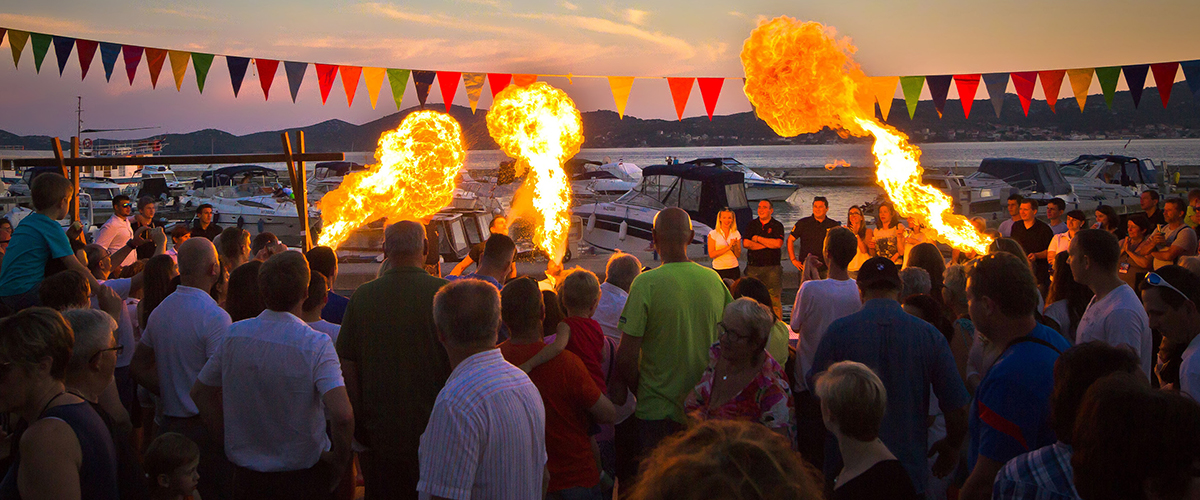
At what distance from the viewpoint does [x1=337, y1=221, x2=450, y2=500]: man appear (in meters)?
3.75

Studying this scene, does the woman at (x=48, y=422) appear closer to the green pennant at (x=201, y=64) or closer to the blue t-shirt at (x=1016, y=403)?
the blue t-shirt at (x=1016, y=403)

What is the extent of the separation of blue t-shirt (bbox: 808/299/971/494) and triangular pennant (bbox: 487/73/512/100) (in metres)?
9.38

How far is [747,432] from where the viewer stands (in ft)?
5.05

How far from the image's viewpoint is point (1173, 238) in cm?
834

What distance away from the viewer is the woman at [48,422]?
2438 mm

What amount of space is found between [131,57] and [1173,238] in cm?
1322

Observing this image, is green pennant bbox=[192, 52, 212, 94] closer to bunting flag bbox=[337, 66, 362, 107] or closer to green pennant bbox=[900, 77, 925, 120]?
bunting flag bbox=[337, 66, 362, 107]

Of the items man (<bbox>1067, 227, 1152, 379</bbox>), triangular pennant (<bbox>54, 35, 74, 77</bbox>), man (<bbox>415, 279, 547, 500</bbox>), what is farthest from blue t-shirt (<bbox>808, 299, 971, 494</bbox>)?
triangular pennant (<bbox>54, 35, 74, 77</bbox>)

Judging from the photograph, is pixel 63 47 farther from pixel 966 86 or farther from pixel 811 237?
pixel 966 86

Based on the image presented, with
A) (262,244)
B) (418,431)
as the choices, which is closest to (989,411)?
(418,431)

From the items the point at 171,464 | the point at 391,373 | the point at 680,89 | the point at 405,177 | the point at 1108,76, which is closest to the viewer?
the point at 171,464

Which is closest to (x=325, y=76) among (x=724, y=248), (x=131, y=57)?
(x=131, y=57)

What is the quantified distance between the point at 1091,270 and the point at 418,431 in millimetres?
3722

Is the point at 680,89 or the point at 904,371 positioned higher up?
the point at 680,89
